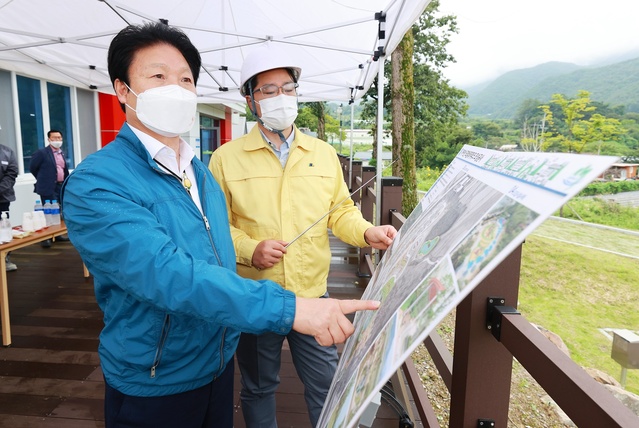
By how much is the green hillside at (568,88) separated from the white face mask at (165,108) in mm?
52148

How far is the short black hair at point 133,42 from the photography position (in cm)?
127

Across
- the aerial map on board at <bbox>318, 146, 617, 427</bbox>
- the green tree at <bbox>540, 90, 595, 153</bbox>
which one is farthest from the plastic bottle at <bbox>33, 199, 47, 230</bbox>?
the green tree at <bbox>540, 90, 595, 153</bbox>

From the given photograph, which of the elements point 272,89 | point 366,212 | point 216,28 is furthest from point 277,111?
point 366,212

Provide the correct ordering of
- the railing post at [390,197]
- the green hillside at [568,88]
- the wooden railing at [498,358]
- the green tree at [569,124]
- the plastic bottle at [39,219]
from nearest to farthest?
1. the wooden railing at [498,358]
2. the railing post at [390,197]
3. the plastic bottle at [39,219]
4. the green tree at [569,124]
5. the green hillside at [568,88]

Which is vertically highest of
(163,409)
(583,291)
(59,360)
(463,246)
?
(463,246)

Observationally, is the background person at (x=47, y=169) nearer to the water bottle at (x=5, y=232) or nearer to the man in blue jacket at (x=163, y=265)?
the water bottle at (x=5, y=232)

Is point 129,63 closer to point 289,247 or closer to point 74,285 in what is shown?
point 289,247

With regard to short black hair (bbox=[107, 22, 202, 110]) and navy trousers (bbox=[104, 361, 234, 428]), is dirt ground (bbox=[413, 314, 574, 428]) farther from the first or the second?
short black hair (bbox=[107, 22, 202, 110])

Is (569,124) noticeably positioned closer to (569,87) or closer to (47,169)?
(47,169)

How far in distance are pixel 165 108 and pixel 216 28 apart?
3638mm

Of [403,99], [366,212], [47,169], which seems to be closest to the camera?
[366,212]

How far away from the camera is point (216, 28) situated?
4.50 metres

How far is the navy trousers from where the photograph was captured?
1278mm

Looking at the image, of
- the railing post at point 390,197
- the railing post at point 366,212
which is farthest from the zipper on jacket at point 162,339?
the railing post at point 366,212
